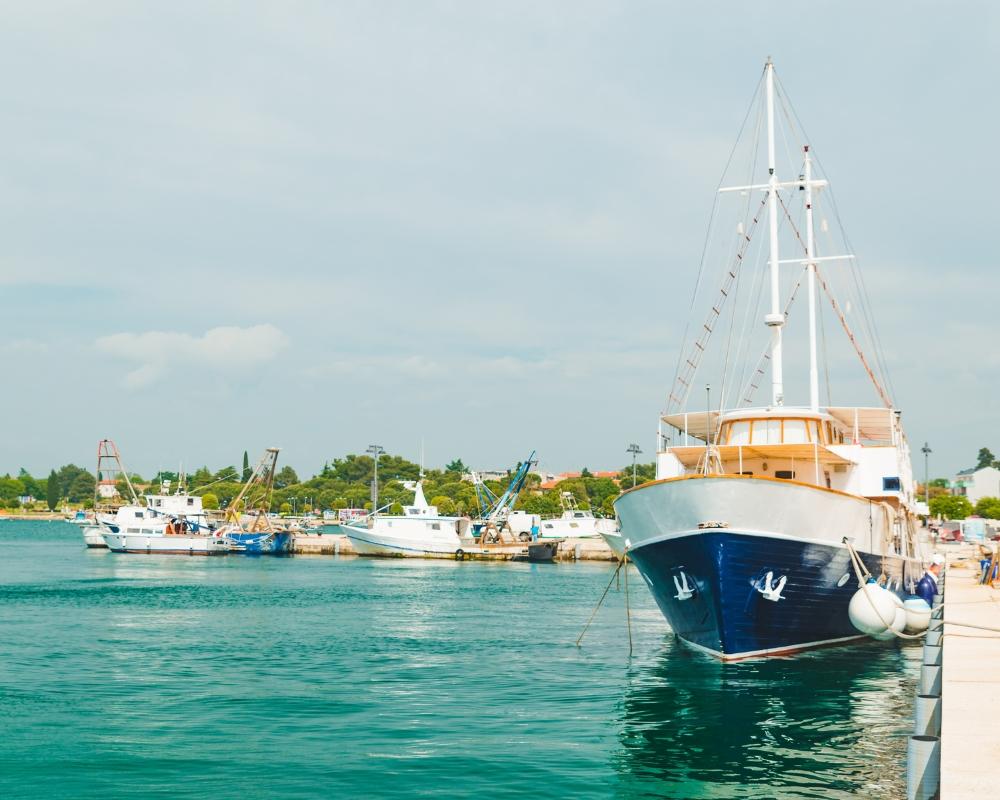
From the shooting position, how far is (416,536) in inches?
3529

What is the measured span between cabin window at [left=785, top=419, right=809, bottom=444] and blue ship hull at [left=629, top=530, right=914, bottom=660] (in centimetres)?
360

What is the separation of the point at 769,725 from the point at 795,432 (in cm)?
1040

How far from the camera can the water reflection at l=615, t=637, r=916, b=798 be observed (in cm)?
1442

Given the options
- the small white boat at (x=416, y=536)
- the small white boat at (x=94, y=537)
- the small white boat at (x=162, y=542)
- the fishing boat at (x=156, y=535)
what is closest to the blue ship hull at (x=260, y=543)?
the small white boat at (x=162, y=542)

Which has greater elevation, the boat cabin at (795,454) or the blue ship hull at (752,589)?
the boat cabin at (795,454)

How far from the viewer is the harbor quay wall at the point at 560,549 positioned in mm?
91750

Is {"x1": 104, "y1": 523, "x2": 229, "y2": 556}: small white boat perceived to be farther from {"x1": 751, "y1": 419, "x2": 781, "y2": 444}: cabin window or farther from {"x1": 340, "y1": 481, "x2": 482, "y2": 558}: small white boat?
{"x1": 751, "y1": 419, "x2": 781, "y2": 444}: cabin window

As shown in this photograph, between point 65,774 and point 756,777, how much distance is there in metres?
10.9

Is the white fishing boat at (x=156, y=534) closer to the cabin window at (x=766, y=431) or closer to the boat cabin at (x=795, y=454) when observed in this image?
the boat cabin at (x=795, y=454)

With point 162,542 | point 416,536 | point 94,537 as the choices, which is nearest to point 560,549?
point 416,536

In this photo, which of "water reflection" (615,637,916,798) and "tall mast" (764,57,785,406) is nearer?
"water reflection" (615,637,916,798)

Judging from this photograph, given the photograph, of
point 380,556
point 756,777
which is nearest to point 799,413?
point 756,777

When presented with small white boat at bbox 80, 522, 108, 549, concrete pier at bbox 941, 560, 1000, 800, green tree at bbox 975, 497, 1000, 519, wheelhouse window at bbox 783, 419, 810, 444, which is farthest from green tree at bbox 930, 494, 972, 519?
concrete pier at bbox 941, 560, 1000, 800

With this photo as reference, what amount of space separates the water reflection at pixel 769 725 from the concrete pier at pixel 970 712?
5.91 ft
